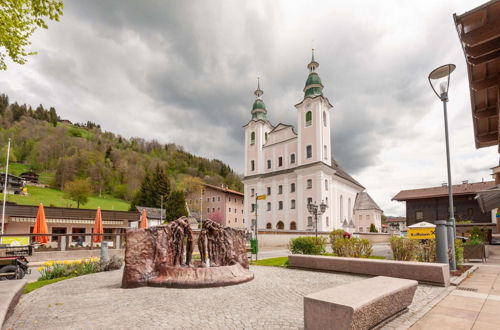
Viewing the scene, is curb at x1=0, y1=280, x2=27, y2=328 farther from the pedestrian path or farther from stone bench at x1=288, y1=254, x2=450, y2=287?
stone bench at x1=288, y1=254, x2=450, y2=287

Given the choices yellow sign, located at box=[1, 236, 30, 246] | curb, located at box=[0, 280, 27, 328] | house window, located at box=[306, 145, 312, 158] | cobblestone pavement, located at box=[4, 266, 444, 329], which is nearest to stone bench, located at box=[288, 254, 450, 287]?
cobblestone pavement, located at box=[4, 266, 444, 329]

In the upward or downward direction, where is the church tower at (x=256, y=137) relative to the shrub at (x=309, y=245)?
upward

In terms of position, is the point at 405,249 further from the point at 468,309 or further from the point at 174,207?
the point at 174,207

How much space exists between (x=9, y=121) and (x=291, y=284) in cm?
13370

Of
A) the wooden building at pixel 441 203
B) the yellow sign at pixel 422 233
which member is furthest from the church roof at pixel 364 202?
the yellow sign at pixel 422 233

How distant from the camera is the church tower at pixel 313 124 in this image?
46.9 metres

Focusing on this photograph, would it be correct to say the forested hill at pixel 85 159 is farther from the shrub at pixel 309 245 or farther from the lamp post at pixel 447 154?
the lamp post at pixel 447 154

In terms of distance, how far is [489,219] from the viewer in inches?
1534

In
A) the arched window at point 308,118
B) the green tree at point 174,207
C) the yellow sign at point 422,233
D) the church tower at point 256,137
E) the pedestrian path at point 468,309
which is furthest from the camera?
the green tree at point 174,207

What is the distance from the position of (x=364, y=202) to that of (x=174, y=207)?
127ft

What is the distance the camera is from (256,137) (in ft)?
185

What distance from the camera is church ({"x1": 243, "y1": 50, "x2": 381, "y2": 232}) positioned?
152ft

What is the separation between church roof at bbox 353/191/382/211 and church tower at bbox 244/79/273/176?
2130 cm

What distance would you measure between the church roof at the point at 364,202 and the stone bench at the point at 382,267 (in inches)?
1948
